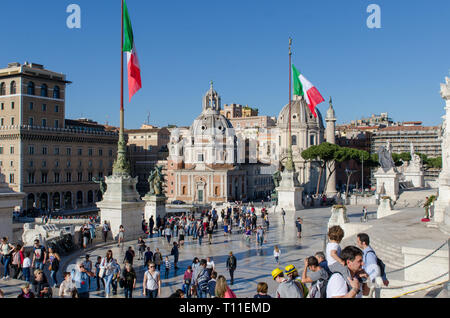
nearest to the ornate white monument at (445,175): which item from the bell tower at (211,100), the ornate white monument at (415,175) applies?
the ornate white monument at (415,175)

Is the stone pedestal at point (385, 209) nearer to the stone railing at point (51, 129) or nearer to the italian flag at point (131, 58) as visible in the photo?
the italian flag at point (131, 58)

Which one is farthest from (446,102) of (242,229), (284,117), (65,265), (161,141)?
(161,141)

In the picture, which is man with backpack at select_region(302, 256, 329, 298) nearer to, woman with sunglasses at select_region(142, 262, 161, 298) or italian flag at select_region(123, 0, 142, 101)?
woman with sunglasses at select_region(142, 262, 161, 298)

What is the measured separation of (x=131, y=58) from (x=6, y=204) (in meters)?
8.93

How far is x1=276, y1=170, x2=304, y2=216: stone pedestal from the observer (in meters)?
26.8

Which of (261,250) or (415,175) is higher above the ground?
(415,175)

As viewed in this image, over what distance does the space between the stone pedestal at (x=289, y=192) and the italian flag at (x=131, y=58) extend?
11.4m

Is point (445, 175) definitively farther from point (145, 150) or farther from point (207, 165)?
point (145, 150)

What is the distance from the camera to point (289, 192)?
26812mm

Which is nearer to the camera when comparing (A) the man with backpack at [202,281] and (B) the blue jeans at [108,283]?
(A) the man with backpack at [202,281]

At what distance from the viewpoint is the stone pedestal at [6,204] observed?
35.2ft

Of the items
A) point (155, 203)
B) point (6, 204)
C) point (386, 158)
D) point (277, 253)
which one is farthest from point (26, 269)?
point (386, 158)

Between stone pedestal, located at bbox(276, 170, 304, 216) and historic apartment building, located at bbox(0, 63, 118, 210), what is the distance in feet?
118

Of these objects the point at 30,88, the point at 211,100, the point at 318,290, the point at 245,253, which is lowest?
the point at 245,253
